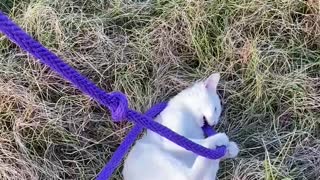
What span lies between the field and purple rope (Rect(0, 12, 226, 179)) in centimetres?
25

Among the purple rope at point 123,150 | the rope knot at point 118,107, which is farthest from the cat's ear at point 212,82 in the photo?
the rope knot at point 118,107

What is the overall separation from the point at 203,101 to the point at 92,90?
0.41 meters

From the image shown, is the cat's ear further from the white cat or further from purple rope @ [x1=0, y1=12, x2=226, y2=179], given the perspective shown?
purple rope @ [x1=0, y1=12, x2=226, y2=179]

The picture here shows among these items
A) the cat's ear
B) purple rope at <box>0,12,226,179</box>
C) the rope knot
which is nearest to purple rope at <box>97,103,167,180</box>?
purple rope at <box>0,12,226,179</box>

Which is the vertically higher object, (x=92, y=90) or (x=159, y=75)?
(x=92, y=90)

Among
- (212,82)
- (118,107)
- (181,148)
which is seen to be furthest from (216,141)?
(118,107)

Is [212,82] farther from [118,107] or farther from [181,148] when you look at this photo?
[118,107]

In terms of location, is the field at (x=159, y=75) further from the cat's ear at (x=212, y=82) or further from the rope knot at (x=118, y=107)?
the rope knot at (x=118, y=107)

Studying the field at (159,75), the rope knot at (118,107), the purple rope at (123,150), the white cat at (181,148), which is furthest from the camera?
the field at (159,75)

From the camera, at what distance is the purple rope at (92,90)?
0.94m

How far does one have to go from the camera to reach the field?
1.54 metres

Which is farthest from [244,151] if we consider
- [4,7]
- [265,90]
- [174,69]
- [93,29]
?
[4,7]

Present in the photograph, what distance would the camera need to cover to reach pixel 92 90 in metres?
1.03

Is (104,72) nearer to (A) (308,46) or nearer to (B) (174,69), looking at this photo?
(B) (174,69)
